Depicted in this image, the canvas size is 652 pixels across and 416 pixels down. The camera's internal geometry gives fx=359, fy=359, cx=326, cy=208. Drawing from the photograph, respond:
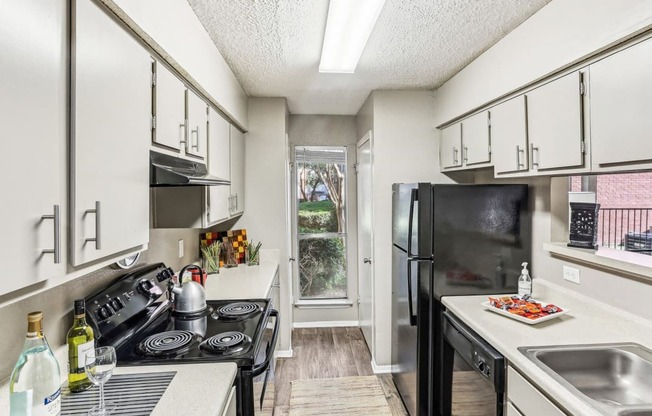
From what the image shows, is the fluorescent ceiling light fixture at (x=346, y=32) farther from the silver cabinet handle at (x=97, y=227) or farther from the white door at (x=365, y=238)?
the silver cabinet handle at (x=97, y=227)

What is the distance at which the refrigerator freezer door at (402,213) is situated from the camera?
2.39 metres

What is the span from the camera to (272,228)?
3408 mm

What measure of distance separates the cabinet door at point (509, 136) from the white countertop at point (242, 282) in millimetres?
1735

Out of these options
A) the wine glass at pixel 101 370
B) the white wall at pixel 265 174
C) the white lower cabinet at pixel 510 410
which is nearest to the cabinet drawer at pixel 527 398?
the white lower cabinet at pixel 510 410

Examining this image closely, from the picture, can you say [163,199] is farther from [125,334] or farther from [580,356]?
[580,356]

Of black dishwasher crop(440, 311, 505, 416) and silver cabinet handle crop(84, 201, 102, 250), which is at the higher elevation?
silver cabinet handle crop(84, 201, 102, 250)

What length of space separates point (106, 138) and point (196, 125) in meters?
1.03

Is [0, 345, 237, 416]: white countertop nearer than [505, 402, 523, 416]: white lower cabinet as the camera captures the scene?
Yes

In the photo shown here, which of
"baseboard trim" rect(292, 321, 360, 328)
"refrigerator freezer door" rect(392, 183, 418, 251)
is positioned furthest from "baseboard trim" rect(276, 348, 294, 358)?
"refrigerator freezer door" rect(392, 183, 418, 251)

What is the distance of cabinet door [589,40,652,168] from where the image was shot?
131cm

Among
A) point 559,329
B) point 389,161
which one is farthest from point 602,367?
point 389,161

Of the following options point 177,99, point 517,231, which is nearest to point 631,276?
point 517,231

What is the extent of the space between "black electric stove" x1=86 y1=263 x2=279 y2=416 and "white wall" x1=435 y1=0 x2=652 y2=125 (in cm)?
190

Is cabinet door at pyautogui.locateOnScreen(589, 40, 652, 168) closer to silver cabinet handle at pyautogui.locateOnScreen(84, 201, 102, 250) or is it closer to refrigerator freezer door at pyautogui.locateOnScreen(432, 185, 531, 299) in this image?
refrigerator freezer door at pyautogui.locateOnScreen(432, 185, 531, 299)
